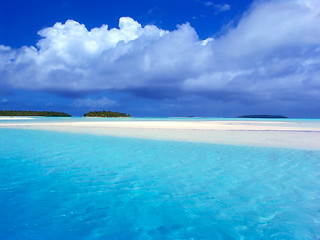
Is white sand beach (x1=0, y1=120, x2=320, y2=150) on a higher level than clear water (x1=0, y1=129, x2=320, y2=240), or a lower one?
higher

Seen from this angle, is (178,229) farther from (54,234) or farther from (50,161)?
(50,161)

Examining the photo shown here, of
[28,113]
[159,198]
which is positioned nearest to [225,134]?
[159,198]

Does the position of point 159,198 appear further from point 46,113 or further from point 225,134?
point 46,113

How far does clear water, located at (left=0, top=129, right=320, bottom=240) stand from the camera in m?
3.65

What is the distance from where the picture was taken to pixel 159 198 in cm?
492

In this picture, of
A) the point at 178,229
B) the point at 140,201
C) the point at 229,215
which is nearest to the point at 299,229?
the point at 229,215

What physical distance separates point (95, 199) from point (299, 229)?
3.76 m

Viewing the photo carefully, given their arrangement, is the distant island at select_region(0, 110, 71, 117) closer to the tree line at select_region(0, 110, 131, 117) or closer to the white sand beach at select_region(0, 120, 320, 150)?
the tree line at select_region(0, 110, 131, 117)

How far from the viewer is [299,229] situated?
373 centimetres

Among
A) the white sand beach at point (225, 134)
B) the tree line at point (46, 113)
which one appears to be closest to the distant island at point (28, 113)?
the tree line at point (46, 113)

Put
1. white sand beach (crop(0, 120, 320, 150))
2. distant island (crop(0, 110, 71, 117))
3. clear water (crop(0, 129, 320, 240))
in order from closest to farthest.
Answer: clear water (crop(0, 129, 320, 240)), white sand beach (crop(0, 120, 320, 150)), distant island (crop(0, 110, 71, 117))

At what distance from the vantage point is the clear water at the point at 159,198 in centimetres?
365

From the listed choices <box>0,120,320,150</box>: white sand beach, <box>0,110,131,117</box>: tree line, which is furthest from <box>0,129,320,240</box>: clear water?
<box>0,110,131,117</box>: tree line

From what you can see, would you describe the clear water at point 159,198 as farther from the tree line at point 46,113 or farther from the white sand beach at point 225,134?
the tree line at point 46,113
